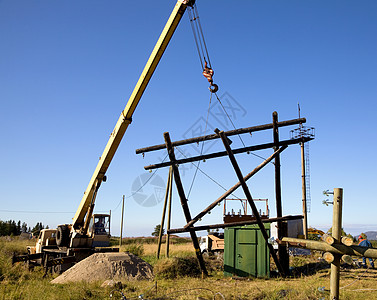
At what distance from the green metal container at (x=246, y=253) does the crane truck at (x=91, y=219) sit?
687 centimetres

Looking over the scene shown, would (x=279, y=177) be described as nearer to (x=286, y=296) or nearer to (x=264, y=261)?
(x=264, y=261)

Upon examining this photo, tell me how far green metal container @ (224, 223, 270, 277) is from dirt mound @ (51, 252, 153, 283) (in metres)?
3.59

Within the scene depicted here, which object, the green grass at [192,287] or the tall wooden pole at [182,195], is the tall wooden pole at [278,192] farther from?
the tall wooden pole at [182,195]

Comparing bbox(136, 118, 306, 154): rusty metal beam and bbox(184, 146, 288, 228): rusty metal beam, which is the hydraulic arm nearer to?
bbox(136, 118, 306, 154): rusty metal beam

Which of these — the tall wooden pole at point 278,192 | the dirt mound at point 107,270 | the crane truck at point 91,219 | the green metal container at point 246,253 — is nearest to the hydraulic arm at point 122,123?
the crane truck at point 91,219

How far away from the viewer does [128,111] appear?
15.3 m

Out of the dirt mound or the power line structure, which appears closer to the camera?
the power line structure

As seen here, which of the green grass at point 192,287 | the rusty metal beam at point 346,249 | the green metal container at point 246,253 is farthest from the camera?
the green metal container at point 246,253

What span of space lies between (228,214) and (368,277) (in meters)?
10.7

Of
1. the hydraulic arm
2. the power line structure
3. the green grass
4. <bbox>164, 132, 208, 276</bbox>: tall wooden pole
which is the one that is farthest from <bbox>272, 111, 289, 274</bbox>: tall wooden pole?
the hydraulic arm

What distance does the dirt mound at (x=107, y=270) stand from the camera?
1364 centimetres

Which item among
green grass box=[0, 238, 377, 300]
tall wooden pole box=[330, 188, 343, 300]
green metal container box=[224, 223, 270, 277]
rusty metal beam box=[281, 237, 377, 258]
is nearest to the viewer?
rusty metal beam box=[281, 237, 377, 258]

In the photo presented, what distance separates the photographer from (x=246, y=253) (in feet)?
49.1

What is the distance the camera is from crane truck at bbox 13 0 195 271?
13.9 meters
